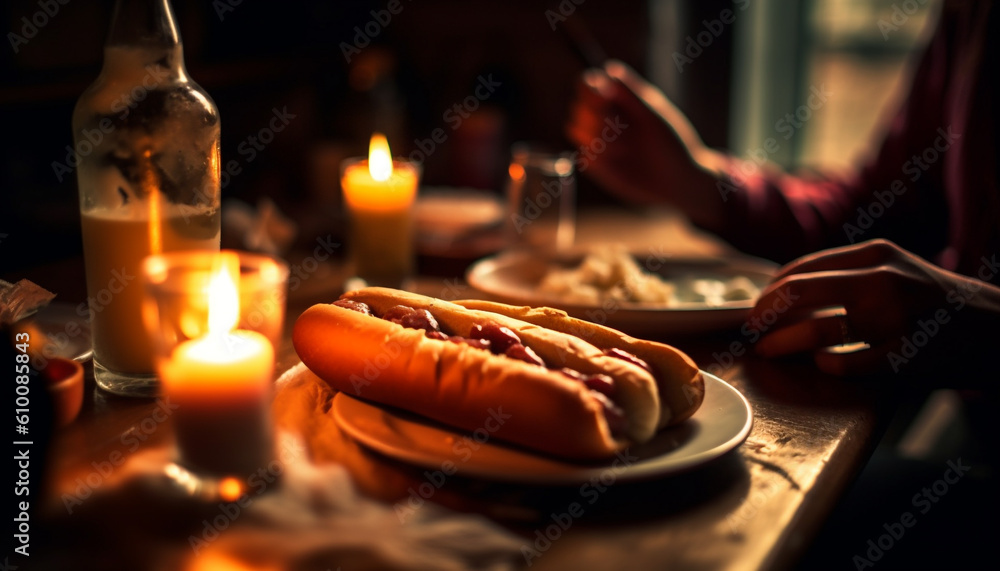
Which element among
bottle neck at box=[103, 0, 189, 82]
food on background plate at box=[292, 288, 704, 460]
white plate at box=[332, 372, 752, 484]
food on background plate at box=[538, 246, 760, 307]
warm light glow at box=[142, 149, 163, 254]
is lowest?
food on background plate at box=[538, 246, 760, 307]

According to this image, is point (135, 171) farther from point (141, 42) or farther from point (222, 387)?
point (222, 387)

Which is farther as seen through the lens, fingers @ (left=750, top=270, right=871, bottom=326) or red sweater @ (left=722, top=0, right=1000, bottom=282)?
red sweater @ (left=722, top=0, right=1000, bottom=282)

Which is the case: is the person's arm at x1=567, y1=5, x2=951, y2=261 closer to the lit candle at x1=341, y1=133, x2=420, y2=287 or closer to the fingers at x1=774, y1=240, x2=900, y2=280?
the lit candle at x1=341, y1=133, x2=420, y2=287

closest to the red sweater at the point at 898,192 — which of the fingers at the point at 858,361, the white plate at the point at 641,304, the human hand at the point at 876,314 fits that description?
the white plate at the point at 641,304

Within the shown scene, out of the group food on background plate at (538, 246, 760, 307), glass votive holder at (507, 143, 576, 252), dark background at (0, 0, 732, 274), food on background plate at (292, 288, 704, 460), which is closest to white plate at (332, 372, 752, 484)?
food on background plate at (292, 288, 704, 460)

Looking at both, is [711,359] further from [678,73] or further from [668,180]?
[678,73]

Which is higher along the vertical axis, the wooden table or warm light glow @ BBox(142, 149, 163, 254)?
warm light glow @ BBox(142, 149, 163, 254)

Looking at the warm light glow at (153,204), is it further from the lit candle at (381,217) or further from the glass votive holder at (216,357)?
the lit candle at (381,217)
